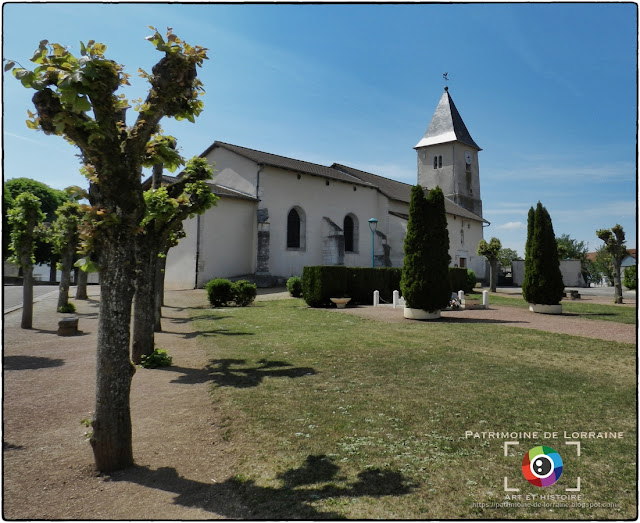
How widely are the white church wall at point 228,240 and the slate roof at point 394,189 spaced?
13.3 m

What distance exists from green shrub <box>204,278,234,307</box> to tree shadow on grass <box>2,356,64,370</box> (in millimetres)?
10204

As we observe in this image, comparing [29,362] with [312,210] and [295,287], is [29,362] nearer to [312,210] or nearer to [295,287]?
[295,287]

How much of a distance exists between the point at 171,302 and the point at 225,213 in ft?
28.6

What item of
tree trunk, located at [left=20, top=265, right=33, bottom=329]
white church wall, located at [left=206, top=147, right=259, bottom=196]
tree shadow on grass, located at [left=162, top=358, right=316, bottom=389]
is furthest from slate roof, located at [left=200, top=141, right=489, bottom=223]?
tree shadow on grass, located at [left=162, top=358, right=316, bottom=389]

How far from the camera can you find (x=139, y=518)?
9.80ft

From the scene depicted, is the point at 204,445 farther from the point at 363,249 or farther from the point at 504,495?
the point at 363,249

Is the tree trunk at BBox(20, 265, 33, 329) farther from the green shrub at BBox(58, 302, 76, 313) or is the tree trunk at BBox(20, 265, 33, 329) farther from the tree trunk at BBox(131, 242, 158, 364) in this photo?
the tree trunk at BBox(131, 242, 158, 364)

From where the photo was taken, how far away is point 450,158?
46.8 meters

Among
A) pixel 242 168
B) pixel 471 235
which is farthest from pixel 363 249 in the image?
pixel 471 235

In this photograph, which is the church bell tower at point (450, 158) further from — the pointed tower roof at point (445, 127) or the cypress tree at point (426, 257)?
the cypress tree at point (426, 257)

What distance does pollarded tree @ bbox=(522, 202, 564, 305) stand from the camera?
1669 cm

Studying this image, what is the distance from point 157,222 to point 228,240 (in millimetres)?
20161

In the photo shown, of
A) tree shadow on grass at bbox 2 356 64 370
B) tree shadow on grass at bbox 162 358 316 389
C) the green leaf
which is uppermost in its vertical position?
the green leaf

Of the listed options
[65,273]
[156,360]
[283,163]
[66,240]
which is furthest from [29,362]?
[283,163]
